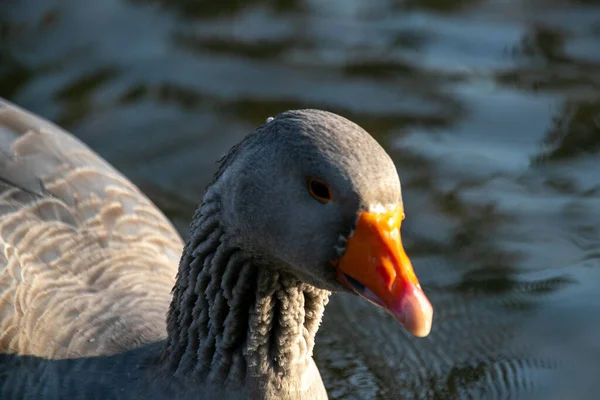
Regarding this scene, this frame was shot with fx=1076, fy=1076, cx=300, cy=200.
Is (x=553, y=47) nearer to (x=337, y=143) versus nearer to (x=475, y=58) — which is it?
(x=475, y=58)

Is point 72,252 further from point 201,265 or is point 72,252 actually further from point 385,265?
point 385,265

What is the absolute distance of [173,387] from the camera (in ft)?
19.2

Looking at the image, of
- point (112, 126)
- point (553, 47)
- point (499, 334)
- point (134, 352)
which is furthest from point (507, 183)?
point (134, 352)

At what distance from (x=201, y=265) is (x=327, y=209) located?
1.04 meters

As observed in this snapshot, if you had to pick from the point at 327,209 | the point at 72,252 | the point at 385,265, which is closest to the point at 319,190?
the point at 327,209

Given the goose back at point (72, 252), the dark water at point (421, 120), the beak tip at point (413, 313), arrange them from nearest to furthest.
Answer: the beak tip at point (413, 313), the goose back at point (72, 252), the dark water at point (421, 120)

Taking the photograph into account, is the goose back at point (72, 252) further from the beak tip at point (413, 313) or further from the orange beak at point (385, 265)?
the beak tip at point (413, 313)

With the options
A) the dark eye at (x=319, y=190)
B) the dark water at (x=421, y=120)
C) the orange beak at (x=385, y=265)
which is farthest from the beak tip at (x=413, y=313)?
the dark water at (x=421, y=120)

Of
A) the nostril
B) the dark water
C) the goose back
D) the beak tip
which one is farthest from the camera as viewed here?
the dark water

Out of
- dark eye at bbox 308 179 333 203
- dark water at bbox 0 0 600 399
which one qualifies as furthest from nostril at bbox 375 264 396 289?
dark water at bbox 0 0 600 399

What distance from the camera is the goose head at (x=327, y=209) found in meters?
4.84

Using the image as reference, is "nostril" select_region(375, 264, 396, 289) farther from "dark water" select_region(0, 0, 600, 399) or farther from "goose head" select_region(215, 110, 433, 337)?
"dark water" select_region(0, 0, 600, 399)

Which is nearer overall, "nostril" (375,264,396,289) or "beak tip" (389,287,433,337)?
"beak tip" (389,287,433,337)

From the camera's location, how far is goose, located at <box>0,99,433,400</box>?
4902 millimetres
